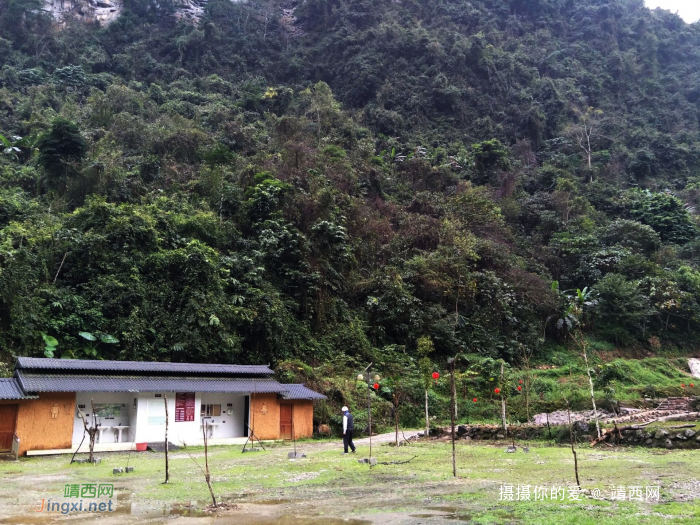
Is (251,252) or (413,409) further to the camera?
(251,252)

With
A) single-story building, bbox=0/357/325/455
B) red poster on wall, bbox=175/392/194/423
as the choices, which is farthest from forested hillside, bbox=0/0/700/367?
red poster on wall, bbox=175/392/194/423

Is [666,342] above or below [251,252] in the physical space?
below

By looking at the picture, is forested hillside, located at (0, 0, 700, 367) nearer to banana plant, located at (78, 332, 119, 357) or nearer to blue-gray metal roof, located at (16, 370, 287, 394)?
banana plant, located at (78, 332, 119, 357)

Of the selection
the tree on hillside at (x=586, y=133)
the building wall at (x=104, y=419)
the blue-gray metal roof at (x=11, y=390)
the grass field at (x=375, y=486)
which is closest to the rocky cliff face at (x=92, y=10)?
the tree on hillside at (x=586, y=133)

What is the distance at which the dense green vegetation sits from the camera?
26438mm

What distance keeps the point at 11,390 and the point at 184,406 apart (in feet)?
21.0

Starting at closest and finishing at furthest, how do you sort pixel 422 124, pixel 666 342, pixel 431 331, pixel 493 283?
pixel 431 331 < pixel 493 283 < pixel 666 342 < pixel 422 124

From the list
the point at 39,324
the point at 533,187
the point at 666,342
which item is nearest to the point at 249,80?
the point at 533,187

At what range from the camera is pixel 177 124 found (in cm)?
4409

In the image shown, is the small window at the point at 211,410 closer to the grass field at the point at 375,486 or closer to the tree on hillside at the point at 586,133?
the grass field at the point at 375,486

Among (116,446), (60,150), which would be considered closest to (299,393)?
(116,446)

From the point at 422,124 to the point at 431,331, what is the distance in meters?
32.4

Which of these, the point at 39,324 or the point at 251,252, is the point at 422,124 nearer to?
the point at 251,252

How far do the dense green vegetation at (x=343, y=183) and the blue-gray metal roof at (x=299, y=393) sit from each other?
13.7ft
